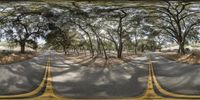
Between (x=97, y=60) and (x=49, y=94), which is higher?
(x=97, y=60)

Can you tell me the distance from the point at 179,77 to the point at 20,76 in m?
1.71

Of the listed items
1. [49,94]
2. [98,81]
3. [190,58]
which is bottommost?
[49,94]

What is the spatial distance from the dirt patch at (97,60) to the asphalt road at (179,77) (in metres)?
0.33

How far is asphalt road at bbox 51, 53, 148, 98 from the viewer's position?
14.5ft

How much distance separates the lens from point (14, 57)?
448 centimetres

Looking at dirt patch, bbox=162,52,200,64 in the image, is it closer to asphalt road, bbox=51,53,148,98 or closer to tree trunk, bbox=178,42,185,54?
tree trunk, bbox=178,42,185,54

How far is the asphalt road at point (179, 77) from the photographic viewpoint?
14.5 ft

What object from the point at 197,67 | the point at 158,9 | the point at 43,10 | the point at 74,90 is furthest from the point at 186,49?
the point at 43,10

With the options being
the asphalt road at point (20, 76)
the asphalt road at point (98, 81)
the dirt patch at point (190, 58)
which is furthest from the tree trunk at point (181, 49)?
the asphalt road at point (20, 76)

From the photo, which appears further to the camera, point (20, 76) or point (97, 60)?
point (97, 60)

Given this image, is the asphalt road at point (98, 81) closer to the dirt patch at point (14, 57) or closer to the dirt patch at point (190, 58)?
the dirt patch at point (14, 57)

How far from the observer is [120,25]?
4484mm

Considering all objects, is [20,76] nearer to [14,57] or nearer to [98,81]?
[14,57]

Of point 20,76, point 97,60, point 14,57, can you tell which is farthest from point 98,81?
A: point 14,57
